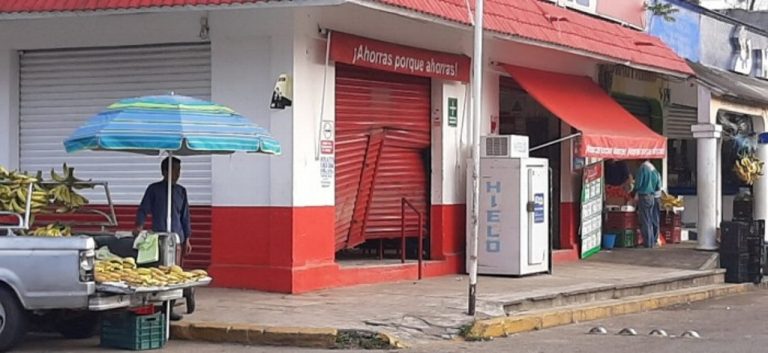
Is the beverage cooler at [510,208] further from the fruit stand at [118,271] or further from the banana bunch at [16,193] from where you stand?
the banana bunch at [16,193]

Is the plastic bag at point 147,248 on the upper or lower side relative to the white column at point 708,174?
lower

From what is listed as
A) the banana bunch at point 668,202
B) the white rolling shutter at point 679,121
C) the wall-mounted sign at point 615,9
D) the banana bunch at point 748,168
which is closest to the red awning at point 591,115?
the wall-mounted sign at point 615,9

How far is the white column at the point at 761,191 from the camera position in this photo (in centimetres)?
2409

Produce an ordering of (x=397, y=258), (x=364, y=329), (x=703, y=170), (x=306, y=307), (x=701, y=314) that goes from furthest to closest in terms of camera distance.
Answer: (x=703, y=170) < (x=397, y=258) < (x=701, y=314) < (x=306, y=307) < (x=364, y=329)

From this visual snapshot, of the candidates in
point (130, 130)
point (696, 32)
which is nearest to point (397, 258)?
point (130, 130)

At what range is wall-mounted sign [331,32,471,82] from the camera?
15500 millimetres

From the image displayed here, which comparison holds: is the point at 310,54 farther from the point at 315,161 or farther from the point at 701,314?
the point at 701,314

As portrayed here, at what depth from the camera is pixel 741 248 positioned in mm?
20500

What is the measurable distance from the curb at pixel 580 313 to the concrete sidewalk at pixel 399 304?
20 centimetres

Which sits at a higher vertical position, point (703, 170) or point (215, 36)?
point (215, 36)

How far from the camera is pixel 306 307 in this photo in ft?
44.7

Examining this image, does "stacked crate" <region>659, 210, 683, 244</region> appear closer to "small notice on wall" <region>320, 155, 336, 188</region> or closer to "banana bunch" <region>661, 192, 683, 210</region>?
"banana bunch" <region>661, 192, 683, 210</region>

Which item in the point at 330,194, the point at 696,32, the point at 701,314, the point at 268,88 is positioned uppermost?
the point at 696,32

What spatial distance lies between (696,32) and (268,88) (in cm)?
1498
